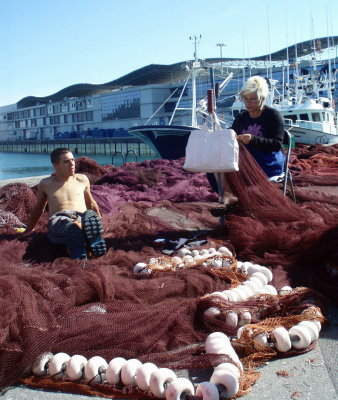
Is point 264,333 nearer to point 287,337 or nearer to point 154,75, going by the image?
point 287,337

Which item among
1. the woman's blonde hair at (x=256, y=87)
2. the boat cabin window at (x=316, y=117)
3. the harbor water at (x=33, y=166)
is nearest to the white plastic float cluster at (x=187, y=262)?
the woman's blonde hair at (x=256, y=87)

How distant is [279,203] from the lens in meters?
4.34

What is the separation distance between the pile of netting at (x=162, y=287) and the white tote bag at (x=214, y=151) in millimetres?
393

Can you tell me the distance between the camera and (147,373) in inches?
77.8

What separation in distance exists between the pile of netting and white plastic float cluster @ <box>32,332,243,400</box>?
41 mm

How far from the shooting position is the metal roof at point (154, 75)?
2060 inches

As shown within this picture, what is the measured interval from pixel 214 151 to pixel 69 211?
1225mm

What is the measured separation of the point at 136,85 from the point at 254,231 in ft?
236

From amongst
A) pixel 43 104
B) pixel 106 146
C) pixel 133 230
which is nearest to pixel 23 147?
pixel 43 104

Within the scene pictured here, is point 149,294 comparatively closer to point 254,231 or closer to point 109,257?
point 109,257

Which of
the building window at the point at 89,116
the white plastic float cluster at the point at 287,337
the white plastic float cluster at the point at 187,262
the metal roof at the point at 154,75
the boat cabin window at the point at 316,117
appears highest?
the metal roof at the point at 154,75

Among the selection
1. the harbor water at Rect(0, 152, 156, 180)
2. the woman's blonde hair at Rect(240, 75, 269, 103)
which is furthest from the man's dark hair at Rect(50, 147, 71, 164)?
the harbor water at Rect(0, 152, 156, 180)

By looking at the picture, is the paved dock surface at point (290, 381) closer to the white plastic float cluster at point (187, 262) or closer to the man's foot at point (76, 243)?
the white plastic float cluster at point (187, 262)

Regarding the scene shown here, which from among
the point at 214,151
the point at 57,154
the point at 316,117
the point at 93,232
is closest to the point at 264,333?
the point at 93,232
